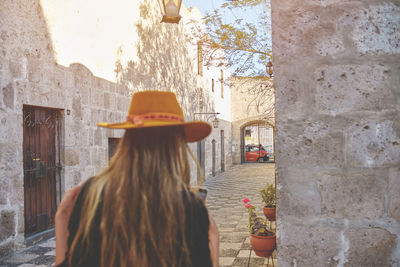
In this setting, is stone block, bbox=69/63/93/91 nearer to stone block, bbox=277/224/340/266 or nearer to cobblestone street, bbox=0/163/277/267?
cobblestone street, bbox=0/163/277/267

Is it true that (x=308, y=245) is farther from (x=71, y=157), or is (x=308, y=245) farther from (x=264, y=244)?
(x=71, y=157)

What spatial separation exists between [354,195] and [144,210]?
1176mm

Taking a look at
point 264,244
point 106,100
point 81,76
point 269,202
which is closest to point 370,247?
point 264,244

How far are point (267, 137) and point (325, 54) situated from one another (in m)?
27.7

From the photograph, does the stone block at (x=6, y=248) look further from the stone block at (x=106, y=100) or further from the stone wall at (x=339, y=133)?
the stone wall at (x=339, y=133)

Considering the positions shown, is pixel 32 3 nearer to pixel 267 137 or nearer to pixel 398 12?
pixel 398 12

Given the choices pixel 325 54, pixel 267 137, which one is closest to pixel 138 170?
pixel 325 54

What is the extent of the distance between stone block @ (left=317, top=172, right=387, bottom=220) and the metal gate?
175 inches

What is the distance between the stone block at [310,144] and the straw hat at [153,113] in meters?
0.74

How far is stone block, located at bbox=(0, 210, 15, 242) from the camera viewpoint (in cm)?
455

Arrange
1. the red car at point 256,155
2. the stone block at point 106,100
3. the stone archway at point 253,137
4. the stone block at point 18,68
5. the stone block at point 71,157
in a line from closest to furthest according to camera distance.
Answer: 1. the stone block at point 18,68
2. the stone block at point 71,157
3. the stone block at point 106,100
4. the stone archway at point 253,137
5. the red car at point 256,155

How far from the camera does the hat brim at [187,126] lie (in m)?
1.16

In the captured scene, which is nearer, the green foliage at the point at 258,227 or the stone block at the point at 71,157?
the green foliage at the point at 258,227

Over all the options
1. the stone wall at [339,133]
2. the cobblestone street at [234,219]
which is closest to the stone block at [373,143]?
the stone wall at [339,133]
